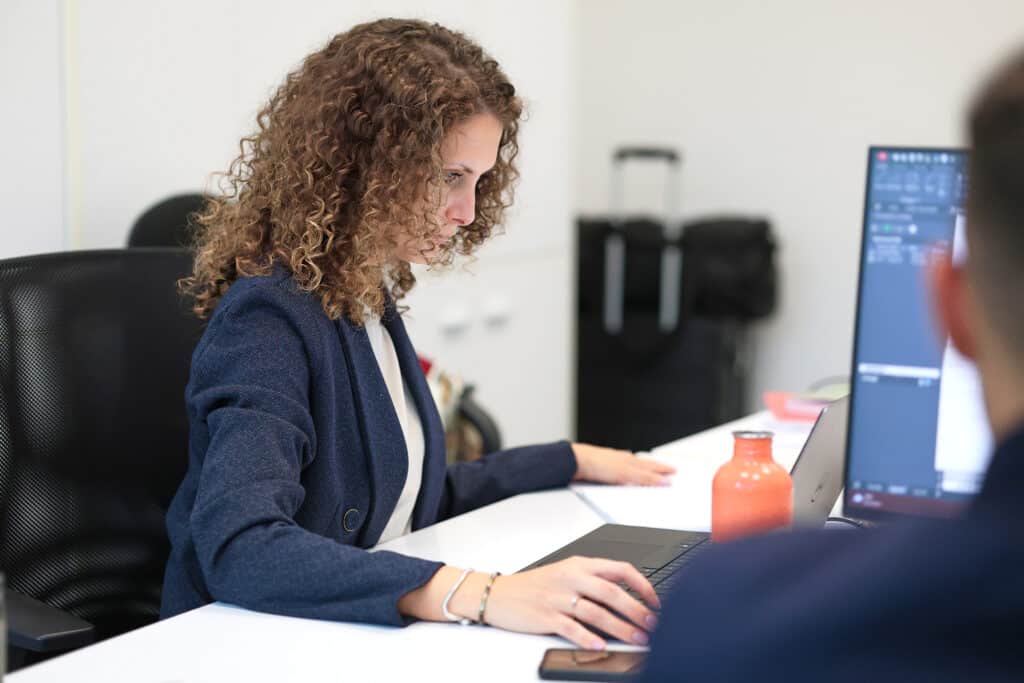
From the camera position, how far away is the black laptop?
1337 mm

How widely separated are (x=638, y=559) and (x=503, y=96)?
604mm

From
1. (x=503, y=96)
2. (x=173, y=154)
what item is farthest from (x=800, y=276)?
(x=503, y=96)

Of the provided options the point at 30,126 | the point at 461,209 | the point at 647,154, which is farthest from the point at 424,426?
the point at 647,154

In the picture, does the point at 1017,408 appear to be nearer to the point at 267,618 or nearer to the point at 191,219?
the point at 267,618

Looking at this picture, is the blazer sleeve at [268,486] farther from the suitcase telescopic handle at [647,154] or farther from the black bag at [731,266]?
the suitcase telescopic handle at [647,154]

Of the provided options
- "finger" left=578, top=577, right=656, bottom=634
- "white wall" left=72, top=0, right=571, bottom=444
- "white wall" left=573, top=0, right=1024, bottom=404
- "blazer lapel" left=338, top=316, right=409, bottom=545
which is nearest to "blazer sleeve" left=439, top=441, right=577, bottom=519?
"blazer lapel" left=338, top=316, right=409, bottom=545

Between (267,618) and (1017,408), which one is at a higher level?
(1017,408)

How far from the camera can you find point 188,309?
1639 millimetres

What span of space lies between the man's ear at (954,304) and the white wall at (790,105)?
3.43 metres

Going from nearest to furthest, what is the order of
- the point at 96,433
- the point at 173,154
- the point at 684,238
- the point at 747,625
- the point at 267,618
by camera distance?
the point at 747,625 < the point at 267,618 < the point at 96,433 < the point at 173,154 < the point at 684,238

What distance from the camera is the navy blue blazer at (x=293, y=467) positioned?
1199 millimetres

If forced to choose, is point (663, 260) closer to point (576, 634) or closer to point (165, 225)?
point (165, 225)

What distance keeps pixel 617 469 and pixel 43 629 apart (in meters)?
0.84

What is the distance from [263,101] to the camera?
8.18 feet
